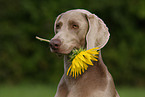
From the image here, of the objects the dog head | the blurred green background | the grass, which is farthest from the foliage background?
the dog head

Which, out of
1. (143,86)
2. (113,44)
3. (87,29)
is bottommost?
(143,86)

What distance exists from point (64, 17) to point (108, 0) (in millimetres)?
9802

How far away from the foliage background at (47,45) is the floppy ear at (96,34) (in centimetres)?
954

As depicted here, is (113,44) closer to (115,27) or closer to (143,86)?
(115,27)

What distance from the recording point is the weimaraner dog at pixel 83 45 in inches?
132

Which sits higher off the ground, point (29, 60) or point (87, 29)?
point (87, 29)

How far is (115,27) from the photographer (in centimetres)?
1355

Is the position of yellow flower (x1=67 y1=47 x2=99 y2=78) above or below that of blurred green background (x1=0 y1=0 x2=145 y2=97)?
above

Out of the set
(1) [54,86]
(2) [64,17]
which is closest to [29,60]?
(1) [54,86]

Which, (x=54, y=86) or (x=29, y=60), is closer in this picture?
(x=54, y=86)

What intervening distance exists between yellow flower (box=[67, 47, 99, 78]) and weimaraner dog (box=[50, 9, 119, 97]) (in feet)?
0.28

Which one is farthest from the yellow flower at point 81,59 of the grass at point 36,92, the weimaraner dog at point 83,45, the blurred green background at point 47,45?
the blurred green background at point 47,45

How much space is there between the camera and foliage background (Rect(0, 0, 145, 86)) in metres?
13.2

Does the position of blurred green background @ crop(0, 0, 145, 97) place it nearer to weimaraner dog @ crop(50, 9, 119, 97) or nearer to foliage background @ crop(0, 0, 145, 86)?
foliage background @ crop(0, 0, 145, 86)
